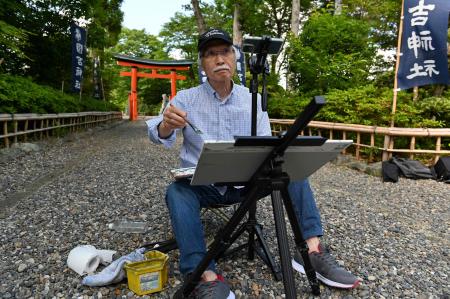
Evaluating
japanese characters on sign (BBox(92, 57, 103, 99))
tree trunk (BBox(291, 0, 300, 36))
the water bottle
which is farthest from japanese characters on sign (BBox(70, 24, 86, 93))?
the water bottle

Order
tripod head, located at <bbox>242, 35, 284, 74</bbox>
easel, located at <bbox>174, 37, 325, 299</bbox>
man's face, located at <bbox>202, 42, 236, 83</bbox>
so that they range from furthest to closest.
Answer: man's face, located at <bbox>202, 42, 236, 83</bbox>
tripod head, located at <bbox>242, 35, 284, 74</bbox>
easel, located at <bbox>174, 37, 325, 299</bbox>

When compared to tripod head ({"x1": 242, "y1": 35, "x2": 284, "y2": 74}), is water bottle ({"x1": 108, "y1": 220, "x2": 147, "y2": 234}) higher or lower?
lower

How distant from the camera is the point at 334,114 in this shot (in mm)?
8523

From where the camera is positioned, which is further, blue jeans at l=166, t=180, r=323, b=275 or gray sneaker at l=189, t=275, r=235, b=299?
blue jeans at l=166, t=180, r=323, b=275

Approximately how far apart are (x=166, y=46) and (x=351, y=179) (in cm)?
2730

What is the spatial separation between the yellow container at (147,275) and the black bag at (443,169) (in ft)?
18.9

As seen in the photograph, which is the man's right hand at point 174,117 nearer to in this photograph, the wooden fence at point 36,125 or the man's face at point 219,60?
the man's face at point 219,60

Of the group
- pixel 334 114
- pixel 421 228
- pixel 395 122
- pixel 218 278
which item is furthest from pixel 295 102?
pixel 218 278

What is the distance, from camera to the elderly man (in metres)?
2.03

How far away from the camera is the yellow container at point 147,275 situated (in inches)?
85.0

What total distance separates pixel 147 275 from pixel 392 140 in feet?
20.4

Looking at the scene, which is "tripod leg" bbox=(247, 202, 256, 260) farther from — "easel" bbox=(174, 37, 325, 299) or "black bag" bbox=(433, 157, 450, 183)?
"black bag" bbox=(433, 157, 450, 183)

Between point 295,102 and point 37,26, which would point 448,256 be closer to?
point 295,102

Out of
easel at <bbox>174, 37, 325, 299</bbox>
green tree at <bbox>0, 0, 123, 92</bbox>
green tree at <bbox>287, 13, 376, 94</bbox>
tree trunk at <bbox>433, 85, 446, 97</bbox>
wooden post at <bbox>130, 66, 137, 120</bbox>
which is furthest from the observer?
wooden post at <bbox>130, 66, 137, 120</bbox>
